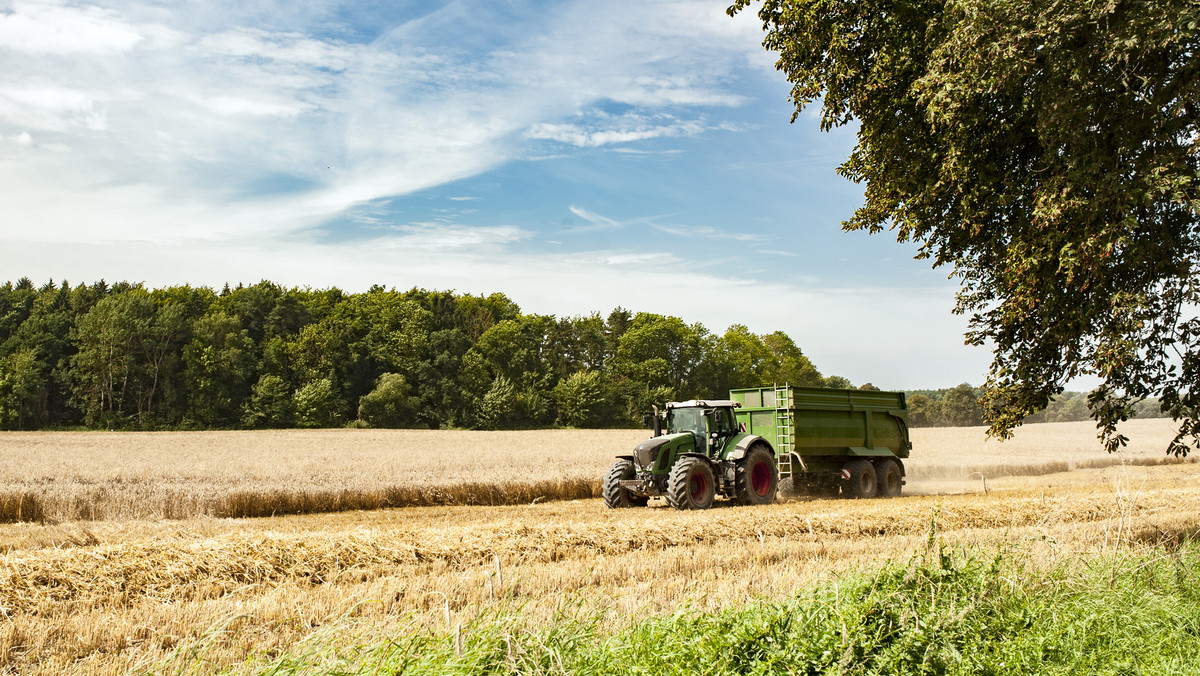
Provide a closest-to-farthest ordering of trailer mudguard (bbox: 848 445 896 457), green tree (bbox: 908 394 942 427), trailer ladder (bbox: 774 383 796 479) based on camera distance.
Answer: trailer ladder (bbox: 774 383 796 479)
trailer mudguard (bbox: 848 445 896 457)
green tree (bbox: 908 394 942 427)

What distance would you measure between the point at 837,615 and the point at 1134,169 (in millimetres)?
6162

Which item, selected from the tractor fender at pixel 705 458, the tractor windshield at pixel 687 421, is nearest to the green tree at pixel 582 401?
the tractor windshield at pixel 687 421

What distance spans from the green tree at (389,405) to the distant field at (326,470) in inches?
544

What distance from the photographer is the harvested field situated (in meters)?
5.30

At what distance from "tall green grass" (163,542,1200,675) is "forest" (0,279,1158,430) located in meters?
47.4

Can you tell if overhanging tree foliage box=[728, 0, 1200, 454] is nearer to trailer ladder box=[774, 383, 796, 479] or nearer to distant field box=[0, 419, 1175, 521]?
trailer ladder box=[774, 383, 796, 479]

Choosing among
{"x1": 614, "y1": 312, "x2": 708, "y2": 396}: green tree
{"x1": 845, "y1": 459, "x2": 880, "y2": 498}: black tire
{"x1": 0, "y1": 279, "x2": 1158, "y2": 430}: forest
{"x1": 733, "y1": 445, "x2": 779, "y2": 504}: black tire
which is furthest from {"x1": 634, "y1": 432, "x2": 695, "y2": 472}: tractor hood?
{"x1": 614, "y1": 312, "x2": 708, "y2": 396}: green tree

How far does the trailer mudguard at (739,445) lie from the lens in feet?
47.1

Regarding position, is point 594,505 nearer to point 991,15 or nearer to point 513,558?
point 513,558

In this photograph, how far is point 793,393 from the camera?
1623 cm

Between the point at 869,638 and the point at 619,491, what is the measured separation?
1008 centimetres

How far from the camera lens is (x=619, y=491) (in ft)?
47.1

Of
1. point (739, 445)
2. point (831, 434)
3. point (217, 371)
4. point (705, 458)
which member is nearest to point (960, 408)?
point (217, 371)

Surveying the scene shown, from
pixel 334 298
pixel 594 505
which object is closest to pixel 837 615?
pixel 594 505
